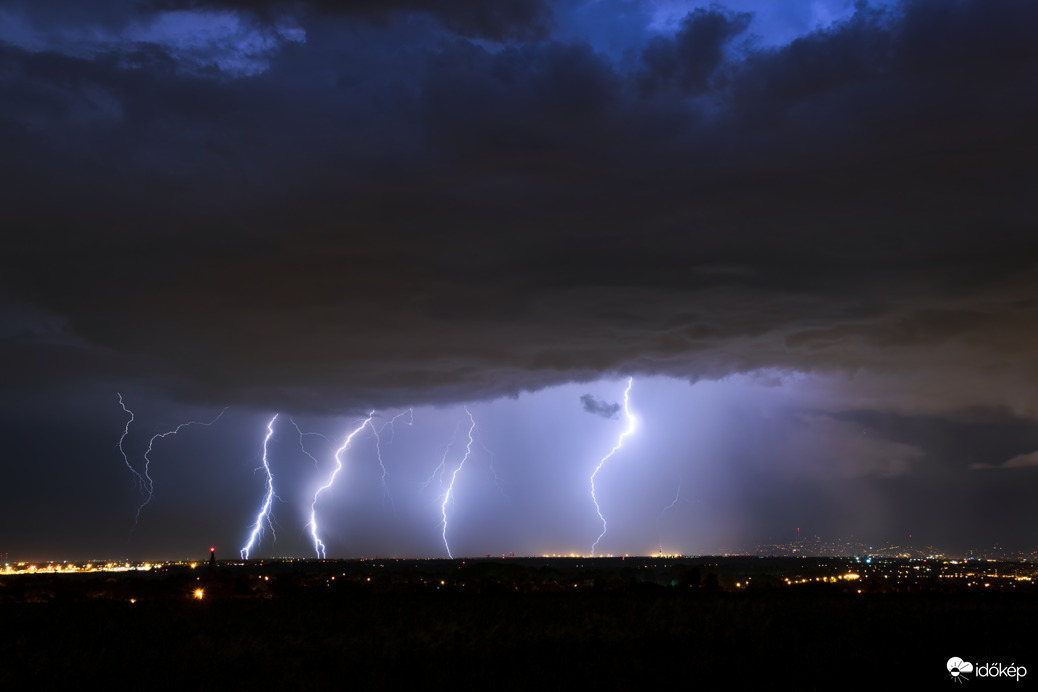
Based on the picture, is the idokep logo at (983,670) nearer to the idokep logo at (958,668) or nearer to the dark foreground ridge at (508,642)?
the idokep logo at (958,668)

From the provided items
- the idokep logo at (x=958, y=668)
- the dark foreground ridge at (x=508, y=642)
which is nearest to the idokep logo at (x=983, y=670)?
the idokep logo at (x=958, y=668)

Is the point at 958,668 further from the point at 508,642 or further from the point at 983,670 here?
the point at 508,642

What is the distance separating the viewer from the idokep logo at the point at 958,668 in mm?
13827

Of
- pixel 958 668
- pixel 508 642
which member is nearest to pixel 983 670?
pixel 958 668

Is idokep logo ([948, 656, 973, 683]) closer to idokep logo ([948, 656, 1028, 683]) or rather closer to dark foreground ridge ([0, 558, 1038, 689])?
idokep logo ([948, 656, 1028, 683])

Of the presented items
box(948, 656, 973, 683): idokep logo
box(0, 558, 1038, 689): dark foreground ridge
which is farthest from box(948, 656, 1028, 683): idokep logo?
box(0, 558, 1038, 689): dark foreground ridge

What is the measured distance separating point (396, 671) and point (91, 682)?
185 inches

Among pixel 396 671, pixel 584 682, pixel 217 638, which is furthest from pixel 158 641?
pixel 584 682

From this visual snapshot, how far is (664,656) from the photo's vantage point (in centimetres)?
1543

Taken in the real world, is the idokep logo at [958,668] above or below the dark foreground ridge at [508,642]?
below

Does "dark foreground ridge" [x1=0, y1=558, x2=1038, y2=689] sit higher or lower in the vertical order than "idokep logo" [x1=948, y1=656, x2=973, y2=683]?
higher

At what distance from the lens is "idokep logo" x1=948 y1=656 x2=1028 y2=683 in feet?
45.7

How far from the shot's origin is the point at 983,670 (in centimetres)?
1433

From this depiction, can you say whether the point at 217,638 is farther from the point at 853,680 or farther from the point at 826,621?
the point at 826,621
